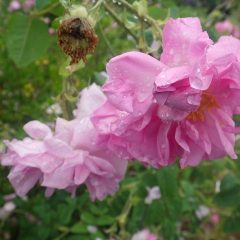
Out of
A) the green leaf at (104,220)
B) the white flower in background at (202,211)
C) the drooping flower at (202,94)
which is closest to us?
the drooping flower at (202,94)

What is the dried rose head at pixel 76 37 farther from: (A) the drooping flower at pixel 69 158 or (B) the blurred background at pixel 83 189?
(A) the drooping flower at pixel 69 158

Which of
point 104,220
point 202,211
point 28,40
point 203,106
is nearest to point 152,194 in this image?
point 104,220

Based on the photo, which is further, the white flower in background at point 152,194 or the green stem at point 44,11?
the white flower in background at point 152,194

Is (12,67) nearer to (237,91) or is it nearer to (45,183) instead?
(45,183)

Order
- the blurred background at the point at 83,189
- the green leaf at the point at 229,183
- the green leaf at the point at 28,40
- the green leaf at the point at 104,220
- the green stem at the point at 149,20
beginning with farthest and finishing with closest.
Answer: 1. the green leaf at the point at 104,220
2. the green leaf at the point at 229,183
3. the green leaf at the point at 28,40
4. the blurred background at the point at 83,189
5. the green stem at the point at 149,20

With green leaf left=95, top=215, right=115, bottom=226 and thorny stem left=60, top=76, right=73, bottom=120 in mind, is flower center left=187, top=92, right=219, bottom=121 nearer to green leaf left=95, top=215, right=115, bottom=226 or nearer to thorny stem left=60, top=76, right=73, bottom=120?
thorny stem left=60, top=76, right=73, bottom=120

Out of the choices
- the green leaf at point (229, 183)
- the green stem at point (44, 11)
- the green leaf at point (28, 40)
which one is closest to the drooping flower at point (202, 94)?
the green stem at point (44, 11)

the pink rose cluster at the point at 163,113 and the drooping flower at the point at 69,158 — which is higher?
the pink rose cluster at the point at 163,113
